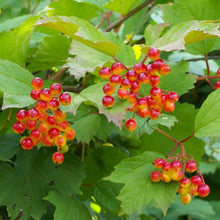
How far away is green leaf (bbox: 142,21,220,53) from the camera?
500mm

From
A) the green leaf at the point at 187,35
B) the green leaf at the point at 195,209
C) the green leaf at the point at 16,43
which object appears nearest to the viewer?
the green leaf at the point at 187,35

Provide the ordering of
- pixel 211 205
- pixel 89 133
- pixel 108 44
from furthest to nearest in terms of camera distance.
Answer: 1. pixel 211 205
2. pixel 89 133
3. pixel 108 44

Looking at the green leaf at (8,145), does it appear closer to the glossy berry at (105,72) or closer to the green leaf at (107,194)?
the green leaf at (107,194)

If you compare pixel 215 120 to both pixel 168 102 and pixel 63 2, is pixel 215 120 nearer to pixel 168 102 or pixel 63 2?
pixel 168 102

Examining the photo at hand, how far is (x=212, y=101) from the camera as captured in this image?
583mm

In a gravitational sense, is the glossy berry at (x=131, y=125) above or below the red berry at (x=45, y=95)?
below

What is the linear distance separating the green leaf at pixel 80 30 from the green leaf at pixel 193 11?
0.22 metres

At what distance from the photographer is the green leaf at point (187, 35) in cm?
50

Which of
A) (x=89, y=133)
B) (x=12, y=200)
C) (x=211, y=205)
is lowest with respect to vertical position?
(x=211, y=205)

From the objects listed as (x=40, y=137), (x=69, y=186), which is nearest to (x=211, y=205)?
(x=69, y=186)

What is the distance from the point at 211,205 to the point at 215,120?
1.37 meters

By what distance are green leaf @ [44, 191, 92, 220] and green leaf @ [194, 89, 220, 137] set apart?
27 cm

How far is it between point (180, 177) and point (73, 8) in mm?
435

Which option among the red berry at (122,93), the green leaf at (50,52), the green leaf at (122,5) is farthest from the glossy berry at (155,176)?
the green leaf at (122,5)
